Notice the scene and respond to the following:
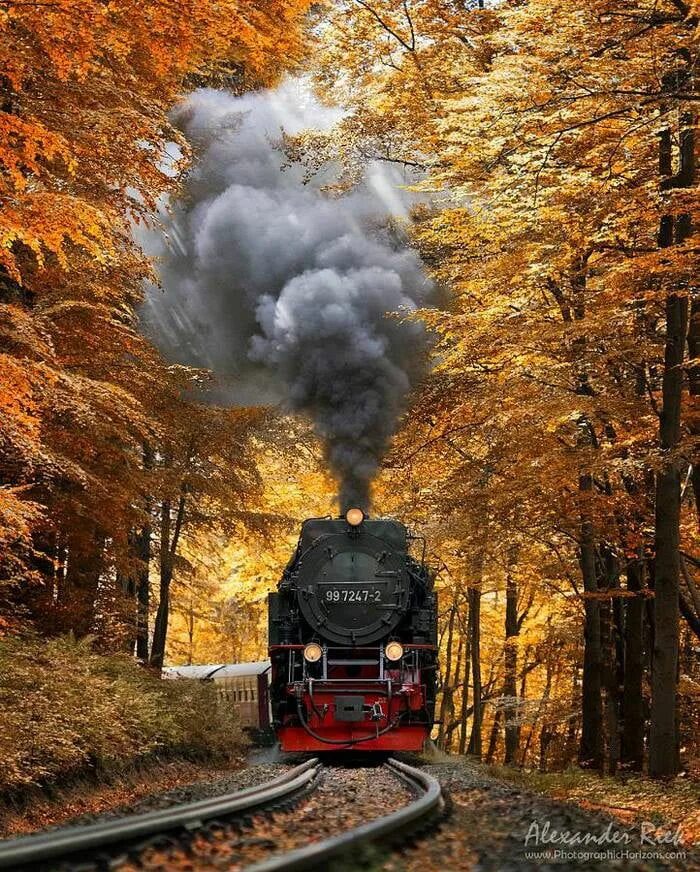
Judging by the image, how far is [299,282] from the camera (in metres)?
13.7

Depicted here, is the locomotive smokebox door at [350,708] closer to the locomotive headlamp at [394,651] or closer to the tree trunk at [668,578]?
the locomotive headlamp at [394,651]

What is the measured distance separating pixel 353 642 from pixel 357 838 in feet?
26.2

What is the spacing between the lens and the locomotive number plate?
42.3 ft

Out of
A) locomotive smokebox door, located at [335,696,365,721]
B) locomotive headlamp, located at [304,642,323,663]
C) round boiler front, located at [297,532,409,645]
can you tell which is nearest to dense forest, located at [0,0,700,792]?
round boiler front, located at [297,532,409,645]

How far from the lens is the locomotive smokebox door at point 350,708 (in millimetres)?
12141

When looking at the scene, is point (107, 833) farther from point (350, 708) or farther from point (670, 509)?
point (670, 509)

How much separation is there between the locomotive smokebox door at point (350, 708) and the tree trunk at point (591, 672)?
5.20 meters

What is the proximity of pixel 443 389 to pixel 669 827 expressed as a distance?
13.1 m

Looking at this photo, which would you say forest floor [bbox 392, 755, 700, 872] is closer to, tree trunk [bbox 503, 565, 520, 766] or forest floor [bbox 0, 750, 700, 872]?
forest floor [bbox 0, 750, 700, 872]

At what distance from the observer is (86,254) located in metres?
13.2

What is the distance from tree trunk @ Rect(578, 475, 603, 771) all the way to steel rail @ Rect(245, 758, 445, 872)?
27.7 ft

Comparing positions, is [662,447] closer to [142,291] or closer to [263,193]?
[263,193]

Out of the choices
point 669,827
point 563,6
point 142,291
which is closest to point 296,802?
point 669,827

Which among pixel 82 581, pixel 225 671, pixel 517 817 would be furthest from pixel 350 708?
pixel 225 671
